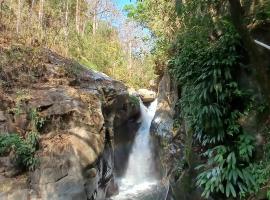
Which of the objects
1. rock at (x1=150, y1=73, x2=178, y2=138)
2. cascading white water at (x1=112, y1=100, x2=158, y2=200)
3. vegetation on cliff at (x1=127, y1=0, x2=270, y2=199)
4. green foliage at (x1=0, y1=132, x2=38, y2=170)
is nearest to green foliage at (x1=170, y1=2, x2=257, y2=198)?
vegetation on cliff at (x1=127, y1=0, x2=270, y2=199)

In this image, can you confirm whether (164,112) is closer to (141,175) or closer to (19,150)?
(141,175)

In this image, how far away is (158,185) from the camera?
45.0ft

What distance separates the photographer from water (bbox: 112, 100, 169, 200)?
12727 mm

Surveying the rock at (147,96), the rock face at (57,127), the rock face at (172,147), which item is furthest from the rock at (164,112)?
the rock at (147,96)

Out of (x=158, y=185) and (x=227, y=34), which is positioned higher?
(x=227, y=34)

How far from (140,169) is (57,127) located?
20.9 feet

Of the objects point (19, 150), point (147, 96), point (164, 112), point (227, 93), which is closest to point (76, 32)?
point (147, 96)

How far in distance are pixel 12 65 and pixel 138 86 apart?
585 inches

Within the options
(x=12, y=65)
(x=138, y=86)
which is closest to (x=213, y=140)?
(x=12, y=65)

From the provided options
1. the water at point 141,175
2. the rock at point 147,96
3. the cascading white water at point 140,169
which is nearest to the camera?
the water at point 141,175

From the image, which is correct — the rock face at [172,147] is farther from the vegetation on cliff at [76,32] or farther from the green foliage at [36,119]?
the vegetation on cliff at [76,32]

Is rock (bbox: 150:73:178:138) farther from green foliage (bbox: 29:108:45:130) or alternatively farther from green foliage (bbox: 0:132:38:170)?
green foliage (bbox: 0:132:38:170)

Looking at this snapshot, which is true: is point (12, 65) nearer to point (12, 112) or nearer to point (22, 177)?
point (12, 112)

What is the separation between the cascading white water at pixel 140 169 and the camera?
13.7 metres
